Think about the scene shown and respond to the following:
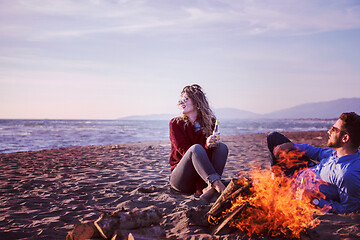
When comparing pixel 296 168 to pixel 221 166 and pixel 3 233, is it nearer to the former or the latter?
pixel 221 166

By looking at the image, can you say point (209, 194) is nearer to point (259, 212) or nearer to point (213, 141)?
point (213, 141)

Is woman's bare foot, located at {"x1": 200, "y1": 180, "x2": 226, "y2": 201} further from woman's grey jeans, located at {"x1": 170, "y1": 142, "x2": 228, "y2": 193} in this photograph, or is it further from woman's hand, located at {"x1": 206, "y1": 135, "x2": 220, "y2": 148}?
woman's hand, located at {"x1": 206, "y1": 135, "x2": 220, "y2": 148}

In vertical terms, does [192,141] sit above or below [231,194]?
above

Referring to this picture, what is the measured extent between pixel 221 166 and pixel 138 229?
2318 mm

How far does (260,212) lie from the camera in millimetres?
2801

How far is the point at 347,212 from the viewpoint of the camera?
130 inches

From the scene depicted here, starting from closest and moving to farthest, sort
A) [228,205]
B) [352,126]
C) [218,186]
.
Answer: [228,205] → [352,126] → [218,186]

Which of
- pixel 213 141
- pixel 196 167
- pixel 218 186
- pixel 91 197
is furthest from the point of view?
pixel 91 197

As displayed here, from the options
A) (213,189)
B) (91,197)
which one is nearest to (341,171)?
(213,189)

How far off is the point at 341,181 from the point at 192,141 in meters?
2.38

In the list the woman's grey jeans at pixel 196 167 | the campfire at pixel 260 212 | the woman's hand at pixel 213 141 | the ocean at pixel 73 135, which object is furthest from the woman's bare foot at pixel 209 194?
the ocean at pixel 73 135

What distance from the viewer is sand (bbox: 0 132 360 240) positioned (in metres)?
3.15

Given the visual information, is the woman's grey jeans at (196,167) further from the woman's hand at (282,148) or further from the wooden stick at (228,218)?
the wooden stick at (228,218)

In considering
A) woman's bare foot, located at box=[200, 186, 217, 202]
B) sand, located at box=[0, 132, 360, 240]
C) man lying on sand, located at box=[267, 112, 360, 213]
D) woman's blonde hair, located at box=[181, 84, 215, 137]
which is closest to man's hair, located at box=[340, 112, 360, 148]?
man lying on sand, located at box=[267, 112, 360, 213]
